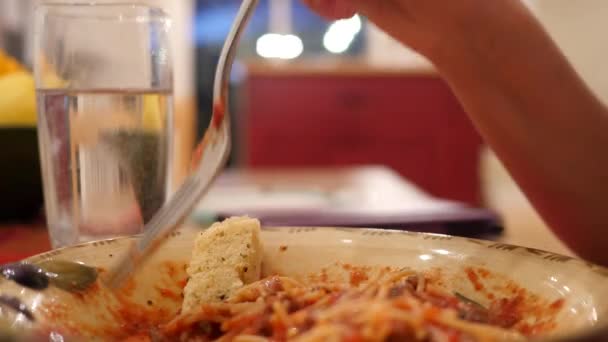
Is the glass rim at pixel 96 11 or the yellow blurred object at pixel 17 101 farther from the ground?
the glass rim at pixel 96 11

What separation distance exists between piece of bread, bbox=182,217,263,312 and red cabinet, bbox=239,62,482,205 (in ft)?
9.18

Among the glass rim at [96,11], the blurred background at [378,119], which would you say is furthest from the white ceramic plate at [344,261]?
the blurred background at [378,119]

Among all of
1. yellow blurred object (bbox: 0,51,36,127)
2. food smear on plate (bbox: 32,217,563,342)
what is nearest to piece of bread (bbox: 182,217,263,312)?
food smear on plate (bbox: 32,217,563,342)

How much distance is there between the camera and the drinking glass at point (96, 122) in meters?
0.76

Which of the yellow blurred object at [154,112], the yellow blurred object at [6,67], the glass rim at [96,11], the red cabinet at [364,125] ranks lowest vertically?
the red cabinet at [364,125]

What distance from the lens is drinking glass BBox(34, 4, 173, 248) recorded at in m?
0.76

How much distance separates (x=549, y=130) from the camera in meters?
0.64

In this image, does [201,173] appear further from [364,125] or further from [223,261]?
[364,125]

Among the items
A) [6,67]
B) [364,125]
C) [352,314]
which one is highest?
[6,67]

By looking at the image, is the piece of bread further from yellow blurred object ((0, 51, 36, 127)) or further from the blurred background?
the blurred background

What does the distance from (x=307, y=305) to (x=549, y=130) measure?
318mm

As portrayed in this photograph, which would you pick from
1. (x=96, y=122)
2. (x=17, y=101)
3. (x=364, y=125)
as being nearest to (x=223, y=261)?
(x=96, y=122)

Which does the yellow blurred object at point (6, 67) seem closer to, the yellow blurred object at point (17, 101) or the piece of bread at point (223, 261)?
the yellow blurred object at point (17, 101)

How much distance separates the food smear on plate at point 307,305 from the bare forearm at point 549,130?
162 mm
